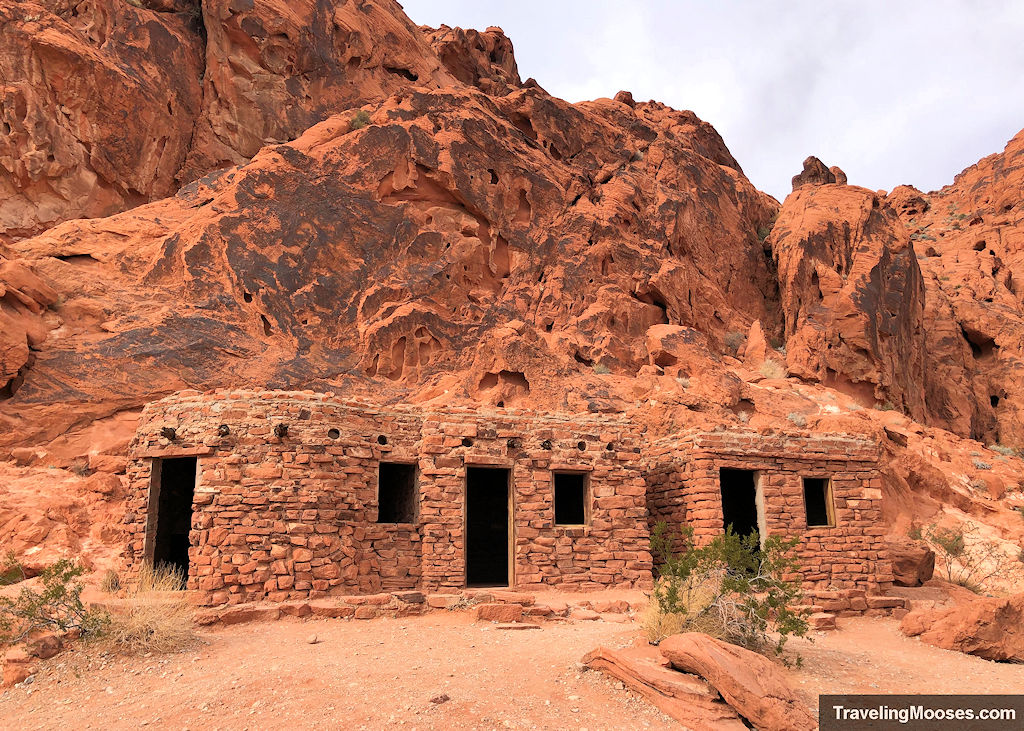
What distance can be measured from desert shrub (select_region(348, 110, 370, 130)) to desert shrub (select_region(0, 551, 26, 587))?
14.8m

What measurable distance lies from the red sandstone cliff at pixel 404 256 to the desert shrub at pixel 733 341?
192 mm

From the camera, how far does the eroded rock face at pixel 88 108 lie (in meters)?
20.4

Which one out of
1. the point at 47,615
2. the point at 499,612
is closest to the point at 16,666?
the point at 47,615

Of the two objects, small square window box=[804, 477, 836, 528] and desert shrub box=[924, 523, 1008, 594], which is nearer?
small square window box=[804, 477, 836, 528]

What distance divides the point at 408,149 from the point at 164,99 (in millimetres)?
8566

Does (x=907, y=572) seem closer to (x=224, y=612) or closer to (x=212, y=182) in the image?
(x=224, y=612)

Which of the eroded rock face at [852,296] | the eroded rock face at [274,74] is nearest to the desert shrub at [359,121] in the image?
the eroded rock face at [274,74]

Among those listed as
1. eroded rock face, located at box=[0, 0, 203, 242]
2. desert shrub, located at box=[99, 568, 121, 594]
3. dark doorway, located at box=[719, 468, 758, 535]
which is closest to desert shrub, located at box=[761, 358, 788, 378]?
dark doorway, located at box=[719, 468, 758, 535]

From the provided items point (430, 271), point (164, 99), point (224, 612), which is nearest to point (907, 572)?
point (224, 612)

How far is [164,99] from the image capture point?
898 inches

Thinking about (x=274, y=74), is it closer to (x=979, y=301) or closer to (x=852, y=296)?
(x=852, y=296)

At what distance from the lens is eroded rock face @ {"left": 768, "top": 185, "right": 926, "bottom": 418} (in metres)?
23.8

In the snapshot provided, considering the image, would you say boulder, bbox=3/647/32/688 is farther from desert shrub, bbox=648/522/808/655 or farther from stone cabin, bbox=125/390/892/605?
desert shrub, bbox=648/522/808/655

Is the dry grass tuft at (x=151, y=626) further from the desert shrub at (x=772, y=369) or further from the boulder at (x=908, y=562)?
the desert shrub at (x=772, y=369)
